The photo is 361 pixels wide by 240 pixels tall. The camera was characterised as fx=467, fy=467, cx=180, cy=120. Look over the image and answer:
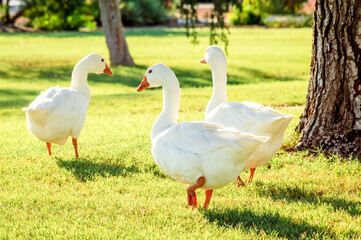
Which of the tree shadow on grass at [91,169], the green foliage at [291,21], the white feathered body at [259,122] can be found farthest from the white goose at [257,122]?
the green foliage at [291,21]

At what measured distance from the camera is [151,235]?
392cm

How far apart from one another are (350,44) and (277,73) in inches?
466

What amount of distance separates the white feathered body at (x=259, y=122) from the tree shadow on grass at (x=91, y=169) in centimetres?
147

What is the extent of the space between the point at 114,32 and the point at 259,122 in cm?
1368

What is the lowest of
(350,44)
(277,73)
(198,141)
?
(277,73)

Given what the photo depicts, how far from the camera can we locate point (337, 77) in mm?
5992

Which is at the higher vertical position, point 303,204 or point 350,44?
point 350,44

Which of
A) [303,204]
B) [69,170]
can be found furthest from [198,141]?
[69,170]

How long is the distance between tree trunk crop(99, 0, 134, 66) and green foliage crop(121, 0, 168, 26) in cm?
2130

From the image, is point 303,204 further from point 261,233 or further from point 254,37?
point 254,37

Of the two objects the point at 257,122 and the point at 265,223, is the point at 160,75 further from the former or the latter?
the point at 265,223

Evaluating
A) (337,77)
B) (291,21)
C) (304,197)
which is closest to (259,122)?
(304,197)

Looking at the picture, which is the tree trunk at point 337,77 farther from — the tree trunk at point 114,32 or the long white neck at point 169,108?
the tree trunk at point 114,32

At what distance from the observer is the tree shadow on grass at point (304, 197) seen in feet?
14.8
